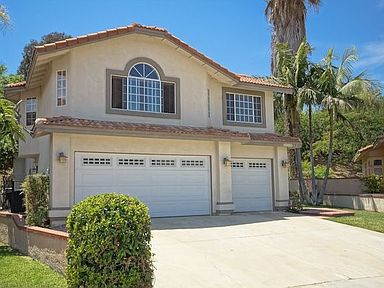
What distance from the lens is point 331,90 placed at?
24719 mm

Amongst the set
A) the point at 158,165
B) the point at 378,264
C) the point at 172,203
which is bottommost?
the point at 378,264

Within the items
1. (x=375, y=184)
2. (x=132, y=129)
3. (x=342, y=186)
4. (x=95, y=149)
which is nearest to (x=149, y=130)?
(x=132, y=129)

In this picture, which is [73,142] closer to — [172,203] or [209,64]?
[172,203]

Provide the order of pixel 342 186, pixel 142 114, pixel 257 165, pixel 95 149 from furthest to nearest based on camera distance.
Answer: pixel 342 186 → pixel 257 165 → pixel 142 114 → pixel 95 149

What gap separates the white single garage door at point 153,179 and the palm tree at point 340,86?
9.68 m

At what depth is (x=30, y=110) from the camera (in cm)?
2155

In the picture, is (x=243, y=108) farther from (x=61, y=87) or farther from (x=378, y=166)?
(x=378, y=166)

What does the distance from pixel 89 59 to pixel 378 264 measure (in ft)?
39.6

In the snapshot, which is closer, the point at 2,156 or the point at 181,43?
the point at 181,43

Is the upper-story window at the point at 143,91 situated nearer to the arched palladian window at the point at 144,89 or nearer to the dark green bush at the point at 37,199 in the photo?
the arched palladian window at the point at 144,89

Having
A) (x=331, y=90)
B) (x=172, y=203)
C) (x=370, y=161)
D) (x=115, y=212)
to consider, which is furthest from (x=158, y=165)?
(x=370, y=161)

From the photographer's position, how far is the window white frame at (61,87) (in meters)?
16.8

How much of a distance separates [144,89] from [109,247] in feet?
38.0

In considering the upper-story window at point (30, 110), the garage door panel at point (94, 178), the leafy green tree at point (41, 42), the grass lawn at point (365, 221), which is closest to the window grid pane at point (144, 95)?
the garage door panel at point (94, 178)
